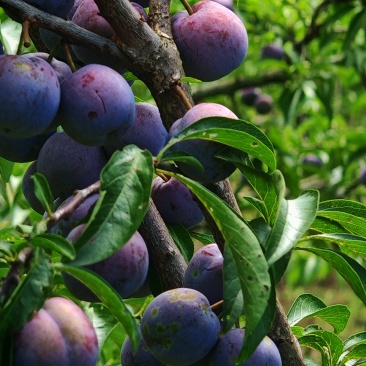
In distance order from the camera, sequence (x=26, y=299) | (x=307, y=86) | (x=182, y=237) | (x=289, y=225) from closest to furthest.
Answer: (x=26, y=299) → (x=289, y=225) → (x=182, y=237) → (x=307, y=86)

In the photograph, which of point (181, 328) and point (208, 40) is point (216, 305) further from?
point (208, 40)

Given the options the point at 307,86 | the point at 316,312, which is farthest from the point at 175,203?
the point at 307,86

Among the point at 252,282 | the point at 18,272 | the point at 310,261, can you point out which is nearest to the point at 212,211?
the point at 252,282

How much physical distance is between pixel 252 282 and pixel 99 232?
0.48ft

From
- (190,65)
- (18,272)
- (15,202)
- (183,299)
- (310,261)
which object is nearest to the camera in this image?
(18,272)

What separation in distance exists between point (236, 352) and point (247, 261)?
0.11 metres

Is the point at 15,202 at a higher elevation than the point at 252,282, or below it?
below

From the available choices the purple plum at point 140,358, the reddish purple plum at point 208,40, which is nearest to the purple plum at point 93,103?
the reddish purple plum at point 208,40

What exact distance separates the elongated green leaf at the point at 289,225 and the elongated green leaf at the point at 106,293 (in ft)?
0.46

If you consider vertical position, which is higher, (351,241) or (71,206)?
(71,206)

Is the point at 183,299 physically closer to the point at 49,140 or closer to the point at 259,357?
the point at 259,357

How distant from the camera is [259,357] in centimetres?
77

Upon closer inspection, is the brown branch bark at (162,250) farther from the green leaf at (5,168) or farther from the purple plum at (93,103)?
the green leaf at (5,168)

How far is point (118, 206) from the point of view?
69 centimetres
